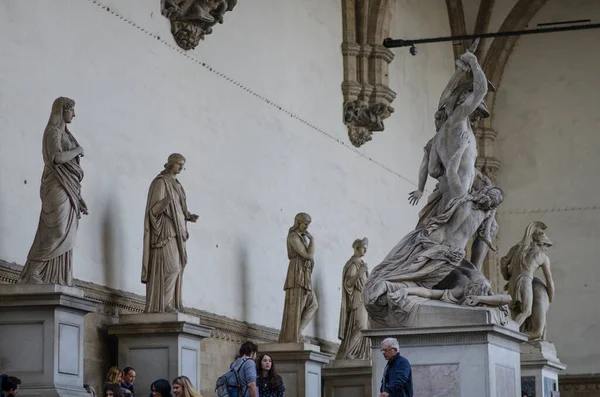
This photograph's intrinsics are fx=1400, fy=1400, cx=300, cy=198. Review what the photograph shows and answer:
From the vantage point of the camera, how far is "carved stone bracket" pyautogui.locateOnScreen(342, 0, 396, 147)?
2091 cm

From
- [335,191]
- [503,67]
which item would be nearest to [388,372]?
[335,191]

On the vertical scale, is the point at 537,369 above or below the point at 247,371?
above

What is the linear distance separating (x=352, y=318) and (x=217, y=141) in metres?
3.34

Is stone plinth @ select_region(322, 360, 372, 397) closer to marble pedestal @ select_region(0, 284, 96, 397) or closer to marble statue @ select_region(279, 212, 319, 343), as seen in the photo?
marble statue @ select_region(279, 212, 319, 343)

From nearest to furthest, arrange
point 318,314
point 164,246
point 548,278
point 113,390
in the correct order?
point 113,390 → point 164,246 → point 318,314 → point 548,278

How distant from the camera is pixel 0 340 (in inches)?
450

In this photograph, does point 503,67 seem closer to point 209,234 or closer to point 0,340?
point 209,234

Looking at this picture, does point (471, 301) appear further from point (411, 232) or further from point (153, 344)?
point (153, 344)

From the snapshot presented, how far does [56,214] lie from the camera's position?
11.7m

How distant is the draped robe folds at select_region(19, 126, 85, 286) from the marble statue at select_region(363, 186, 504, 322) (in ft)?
8.38

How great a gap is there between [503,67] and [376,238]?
7.14 meters

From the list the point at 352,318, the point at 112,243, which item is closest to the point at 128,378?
the point at 112,243

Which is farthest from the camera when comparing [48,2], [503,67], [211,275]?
[503,67]

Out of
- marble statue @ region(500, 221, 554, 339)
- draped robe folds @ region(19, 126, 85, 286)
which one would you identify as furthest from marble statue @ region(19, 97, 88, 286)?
marble statue @ region(500, 221, 554, 339)
